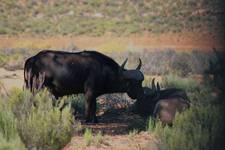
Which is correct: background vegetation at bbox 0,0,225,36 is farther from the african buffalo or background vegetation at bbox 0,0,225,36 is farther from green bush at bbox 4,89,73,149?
green bush at bbox 4,89,73,149

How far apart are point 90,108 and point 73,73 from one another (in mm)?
812

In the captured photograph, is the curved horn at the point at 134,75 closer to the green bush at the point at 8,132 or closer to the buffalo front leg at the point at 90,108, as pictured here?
the buffalo front leg at the point at 90,108

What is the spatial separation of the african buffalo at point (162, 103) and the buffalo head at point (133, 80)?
0.17 meters

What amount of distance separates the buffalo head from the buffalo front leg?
1094 mm

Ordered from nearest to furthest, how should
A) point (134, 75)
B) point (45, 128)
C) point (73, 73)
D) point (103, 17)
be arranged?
point (45, 128), point (73, 73), point (134, 75), point (103, 17)

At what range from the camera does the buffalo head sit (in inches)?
554

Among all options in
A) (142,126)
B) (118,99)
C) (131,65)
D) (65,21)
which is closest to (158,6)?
(65,21)

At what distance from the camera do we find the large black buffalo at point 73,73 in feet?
42.3

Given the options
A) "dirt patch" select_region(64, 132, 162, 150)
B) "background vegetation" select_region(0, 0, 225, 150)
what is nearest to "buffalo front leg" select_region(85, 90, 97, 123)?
"background vegetation" select_region(0, 0, 225, 150)

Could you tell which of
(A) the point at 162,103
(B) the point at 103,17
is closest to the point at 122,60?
(A) the point at 162,103

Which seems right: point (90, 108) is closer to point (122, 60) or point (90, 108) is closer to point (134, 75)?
point (134, 75)

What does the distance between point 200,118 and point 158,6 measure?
136 ft

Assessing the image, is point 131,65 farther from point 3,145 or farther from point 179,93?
point 3,145

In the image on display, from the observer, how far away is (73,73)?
1321 centimetres
